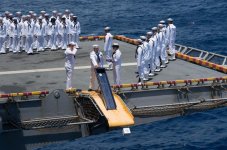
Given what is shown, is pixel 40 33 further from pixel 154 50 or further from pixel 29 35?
pixel 154 50

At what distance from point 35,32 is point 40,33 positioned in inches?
13.7

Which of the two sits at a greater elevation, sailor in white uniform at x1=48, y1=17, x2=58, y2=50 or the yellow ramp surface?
sailor in white uniform at x1=48, y1=17, x2=58, y2=50

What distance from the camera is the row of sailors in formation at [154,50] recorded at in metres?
29.6

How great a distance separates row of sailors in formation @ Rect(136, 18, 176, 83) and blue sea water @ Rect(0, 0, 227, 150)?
11.4 ft

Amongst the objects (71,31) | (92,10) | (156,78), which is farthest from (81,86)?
(92,10)

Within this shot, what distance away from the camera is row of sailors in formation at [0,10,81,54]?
3762cm

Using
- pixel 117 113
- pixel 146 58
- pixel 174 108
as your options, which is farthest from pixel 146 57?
pixel 117 113

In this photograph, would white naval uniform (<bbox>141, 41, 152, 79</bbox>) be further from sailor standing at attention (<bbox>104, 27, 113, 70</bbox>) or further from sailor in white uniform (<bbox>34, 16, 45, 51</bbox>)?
sailor in white uniform (<bbox>34, 16, 45, 51</bbox>)

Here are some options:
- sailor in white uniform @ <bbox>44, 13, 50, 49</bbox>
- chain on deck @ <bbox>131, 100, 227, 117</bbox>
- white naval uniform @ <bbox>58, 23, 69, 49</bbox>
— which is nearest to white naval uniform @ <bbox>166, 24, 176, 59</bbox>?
chain on deck @ <bbox>131, 100, 227, 117</bbox>

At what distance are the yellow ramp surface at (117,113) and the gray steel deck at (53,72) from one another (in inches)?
140

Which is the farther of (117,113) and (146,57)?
(146,57)

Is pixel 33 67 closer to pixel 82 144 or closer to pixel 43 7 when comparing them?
pixel 82 144

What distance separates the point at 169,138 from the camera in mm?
30734

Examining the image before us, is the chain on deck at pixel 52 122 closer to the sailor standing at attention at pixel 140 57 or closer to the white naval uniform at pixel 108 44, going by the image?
A: the sailor standing at attention at pixel 140 57
